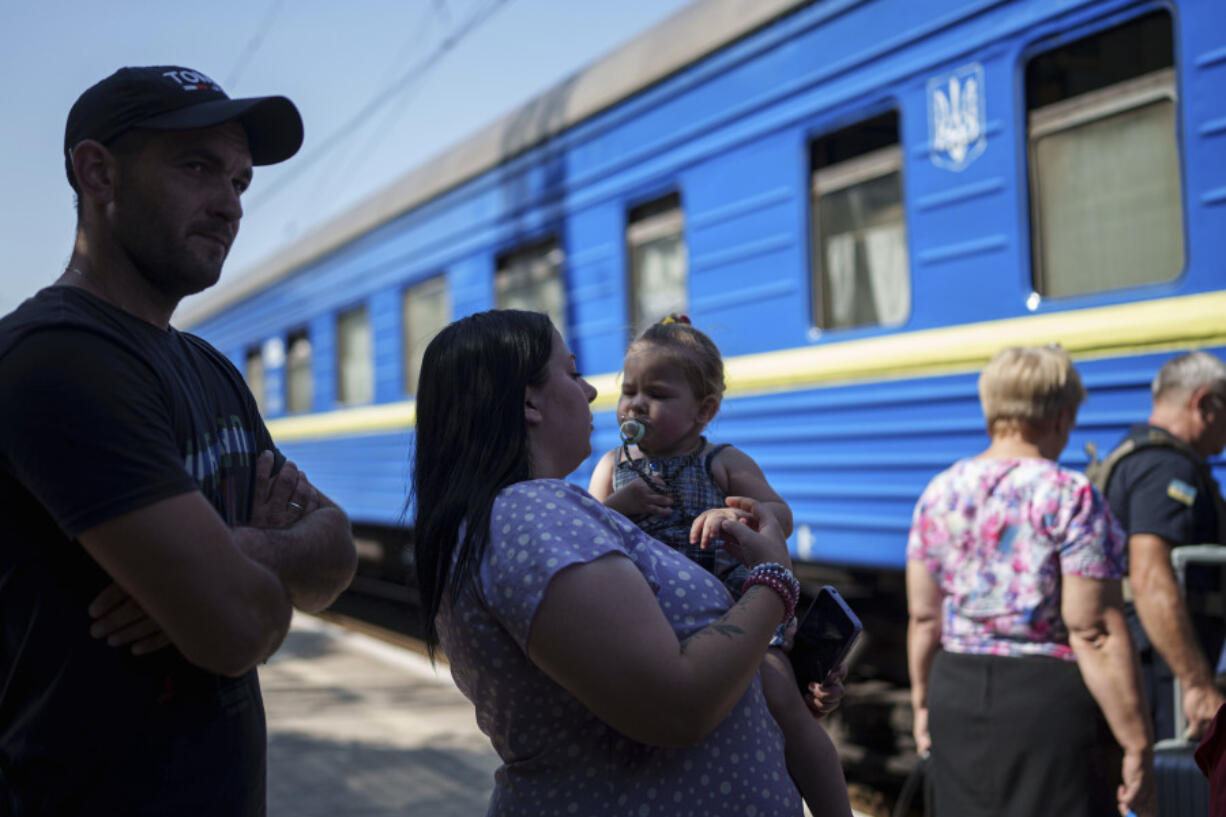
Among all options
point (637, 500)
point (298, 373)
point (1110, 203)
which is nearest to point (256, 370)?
point (298, 373)

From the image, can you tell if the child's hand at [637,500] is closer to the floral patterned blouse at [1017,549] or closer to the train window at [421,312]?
the floral patterned blouse at [1017,549]

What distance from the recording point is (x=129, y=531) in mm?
1500

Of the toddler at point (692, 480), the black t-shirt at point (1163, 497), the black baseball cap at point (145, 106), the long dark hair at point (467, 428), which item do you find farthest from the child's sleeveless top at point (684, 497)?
the black t-shirt at point (1163, 497)

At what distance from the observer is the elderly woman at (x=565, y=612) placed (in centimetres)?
151

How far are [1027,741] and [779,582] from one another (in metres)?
1.43

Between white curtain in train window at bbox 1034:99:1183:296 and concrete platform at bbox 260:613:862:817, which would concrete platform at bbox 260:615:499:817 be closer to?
concrete platform at bbox 260:613:862:817

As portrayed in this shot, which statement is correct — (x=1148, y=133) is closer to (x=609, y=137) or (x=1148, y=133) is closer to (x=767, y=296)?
(x=767, y=296)

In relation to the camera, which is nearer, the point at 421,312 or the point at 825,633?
the point at 825,633

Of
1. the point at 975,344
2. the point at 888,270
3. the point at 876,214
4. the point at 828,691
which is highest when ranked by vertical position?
the point at 876,214

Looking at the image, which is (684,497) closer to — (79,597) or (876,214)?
(79,597)

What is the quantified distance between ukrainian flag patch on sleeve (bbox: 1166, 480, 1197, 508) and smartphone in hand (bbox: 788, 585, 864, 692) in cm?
142

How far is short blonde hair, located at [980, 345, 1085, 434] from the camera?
2885 millimetres

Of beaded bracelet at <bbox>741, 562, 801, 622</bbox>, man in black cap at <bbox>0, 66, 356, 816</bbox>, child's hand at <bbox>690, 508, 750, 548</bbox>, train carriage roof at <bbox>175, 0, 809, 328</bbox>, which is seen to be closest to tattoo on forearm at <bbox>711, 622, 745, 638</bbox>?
beaded bracelet at <bbox>741, 562, 801, 622</bbox>

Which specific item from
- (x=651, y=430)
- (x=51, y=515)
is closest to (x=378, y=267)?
(x=651, y=430)
